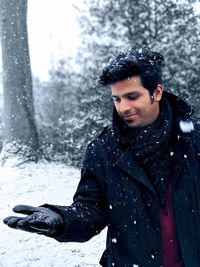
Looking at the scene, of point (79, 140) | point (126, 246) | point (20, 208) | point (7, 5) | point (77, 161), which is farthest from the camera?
point (79, 140)

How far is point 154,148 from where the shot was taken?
239 centimetres

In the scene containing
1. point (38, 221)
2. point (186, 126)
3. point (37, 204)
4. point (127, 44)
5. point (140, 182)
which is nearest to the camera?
point (38, 221)

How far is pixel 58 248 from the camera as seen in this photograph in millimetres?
5680

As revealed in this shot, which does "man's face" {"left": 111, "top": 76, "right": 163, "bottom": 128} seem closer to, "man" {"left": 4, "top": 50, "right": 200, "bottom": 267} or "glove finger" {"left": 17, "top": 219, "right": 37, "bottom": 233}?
"man" {"left": 4, "top": 50, "right": 200, "bottom": 267}

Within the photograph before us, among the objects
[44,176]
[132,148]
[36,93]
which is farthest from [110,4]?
[36,93]

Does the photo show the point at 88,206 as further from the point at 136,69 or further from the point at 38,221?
the point at 136,69

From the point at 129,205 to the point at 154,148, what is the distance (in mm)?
352

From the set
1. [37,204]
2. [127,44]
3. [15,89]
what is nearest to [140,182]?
[37,204]

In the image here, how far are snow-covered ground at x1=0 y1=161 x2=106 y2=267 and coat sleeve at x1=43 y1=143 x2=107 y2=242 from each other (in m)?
3.02

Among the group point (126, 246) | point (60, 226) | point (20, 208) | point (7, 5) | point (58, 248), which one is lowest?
point (58, 248)

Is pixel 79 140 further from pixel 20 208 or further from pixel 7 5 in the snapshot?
pixel 20 208

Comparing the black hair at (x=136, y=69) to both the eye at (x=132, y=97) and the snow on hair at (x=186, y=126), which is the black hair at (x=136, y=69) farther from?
the snow on hair at (x=186, y=126)

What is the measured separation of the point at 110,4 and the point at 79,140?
432cm

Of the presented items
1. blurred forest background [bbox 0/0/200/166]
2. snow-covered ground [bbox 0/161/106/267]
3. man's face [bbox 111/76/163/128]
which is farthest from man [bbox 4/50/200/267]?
blurred forest background [bbox 0/0/200/166]
